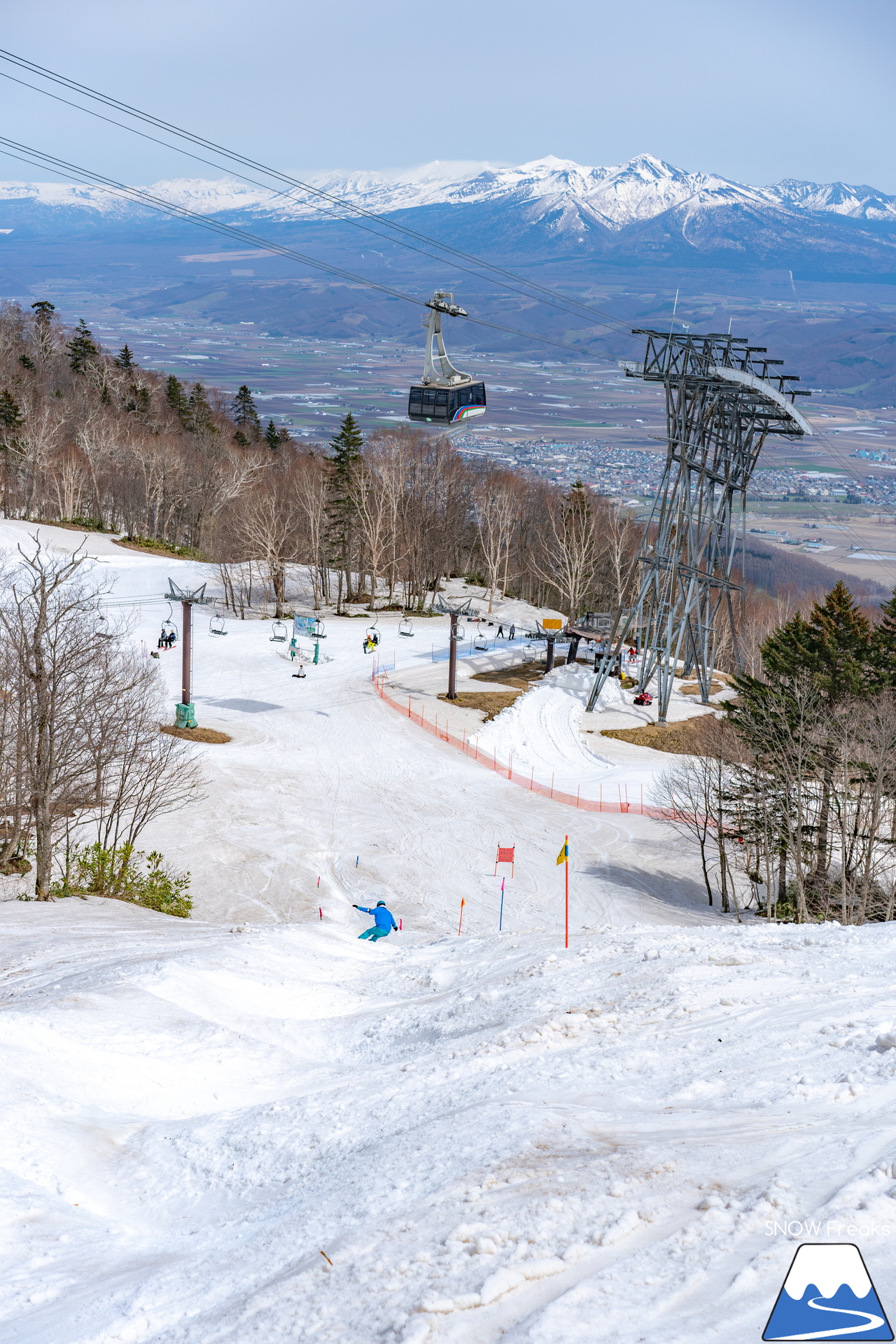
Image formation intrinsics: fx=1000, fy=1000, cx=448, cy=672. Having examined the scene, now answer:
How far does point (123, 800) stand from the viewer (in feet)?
81.6

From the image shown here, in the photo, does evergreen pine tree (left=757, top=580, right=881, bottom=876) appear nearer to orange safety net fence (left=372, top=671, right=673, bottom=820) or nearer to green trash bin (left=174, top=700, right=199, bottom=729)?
orange safety net fence (left=372, top=671, right=673, bottom=820)

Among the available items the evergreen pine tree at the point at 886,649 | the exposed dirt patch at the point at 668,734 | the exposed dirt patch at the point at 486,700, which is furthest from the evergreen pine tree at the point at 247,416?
the evergreen pine tree at the point at 886,649

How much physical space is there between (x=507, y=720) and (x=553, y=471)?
13239 centimetres

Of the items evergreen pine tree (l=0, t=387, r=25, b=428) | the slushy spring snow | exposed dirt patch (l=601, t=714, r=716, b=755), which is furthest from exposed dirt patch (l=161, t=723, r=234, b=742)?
evergreen pine tree (l=0, t=387, r=25, b=428)

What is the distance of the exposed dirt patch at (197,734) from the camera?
3650cm

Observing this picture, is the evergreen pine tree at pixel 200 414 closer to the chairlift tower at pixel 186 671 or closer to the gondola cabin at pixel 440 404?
the chairlift tower at pixel 186 671

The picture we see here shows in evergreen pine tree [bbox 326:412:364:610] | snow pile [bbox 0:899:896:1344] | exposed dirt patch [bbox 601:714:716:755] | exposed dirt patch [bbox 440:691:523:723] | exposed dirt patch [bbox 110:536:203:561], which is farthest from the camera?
exposed dirt patch [bbox 110:536:203:561]

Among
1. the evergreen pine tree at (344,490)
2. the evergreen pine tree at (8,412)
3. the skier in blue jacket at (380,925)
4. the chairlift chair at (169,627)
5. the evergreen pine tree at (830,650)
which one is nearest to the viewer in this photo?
the skier in blue jacket at (380,925)

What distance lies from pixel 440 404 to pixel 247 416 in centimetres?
9550

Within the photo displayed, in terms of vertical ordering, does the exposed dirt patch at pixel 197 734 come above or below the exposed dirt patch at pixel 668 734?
above

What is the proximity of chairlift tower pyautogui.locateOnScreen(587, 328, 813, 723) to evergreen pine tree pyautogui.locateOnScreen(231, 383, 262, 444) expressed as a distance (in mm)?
76937

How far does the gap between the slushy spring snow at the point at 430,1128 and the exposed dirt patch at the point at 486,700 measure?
26.2 metres

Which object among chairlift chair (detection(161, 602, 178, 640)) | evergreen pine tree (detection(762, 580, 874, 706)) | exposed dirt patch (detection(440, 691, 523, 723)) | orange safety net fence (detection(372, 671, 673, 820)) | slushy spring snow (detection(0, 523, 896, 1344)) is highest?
evergreen pine tree (detection(762, 580, 874, 706))

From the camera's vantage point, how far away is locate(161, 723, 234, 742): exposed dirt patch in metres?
36.5
